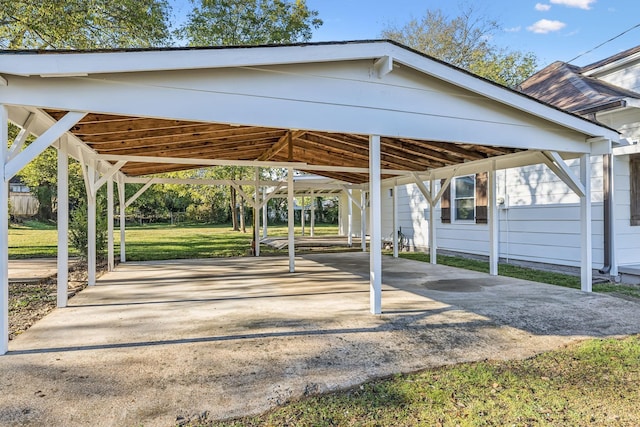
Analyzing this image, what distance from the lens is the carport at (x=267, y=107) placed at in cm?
349

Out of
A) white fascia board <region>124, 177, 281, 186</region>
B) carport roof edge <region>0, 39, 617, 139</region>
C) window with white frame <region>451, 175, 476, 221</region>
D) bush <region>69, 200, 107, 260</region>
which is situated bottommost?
bush <region>69, 200, 107, 260</region>

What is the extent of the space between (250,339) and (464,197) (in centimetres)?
860

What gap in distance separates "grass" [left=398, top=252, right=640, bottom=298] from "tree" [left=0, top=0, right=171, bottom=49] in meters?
9.99

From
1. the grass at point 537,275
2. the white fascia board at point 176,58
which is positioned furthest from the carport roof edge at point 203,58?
the grass at point 537,275

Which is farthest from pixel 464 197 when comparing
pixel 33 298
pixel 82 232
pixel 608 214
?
pixel 82 232

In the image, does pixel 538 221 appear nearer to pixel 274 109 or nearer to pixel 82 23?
pixel 274 109

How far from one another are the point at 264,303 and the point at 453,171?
17.9 ft

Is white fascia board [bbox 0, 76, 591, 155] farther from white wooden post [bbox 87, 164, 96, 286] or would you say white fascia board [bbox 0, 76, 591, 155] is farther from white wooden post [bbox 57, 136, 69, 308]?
white wooden post [bbox 87, 164, 96, 286]

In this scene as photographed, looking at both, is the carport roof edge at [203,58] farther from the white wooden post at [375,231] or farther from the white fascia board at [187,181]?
the white fascia board at [187,181]

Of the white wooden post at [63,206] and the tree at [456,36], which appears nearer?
the white wooden post at [63,206]

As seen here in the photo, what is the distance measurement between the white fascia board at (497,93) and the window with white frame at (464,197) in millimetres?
4773

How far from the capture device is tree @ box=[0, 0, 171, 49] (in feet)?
28.2

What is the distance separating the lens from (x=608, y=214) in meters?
6.86

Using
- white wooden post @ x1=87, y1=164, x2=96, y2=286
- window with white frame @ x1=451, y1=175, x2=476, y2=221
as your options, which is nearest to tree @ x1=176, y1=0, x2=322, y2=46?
window with white frame @ x1=451, y1=175, x2=476, y2=221
